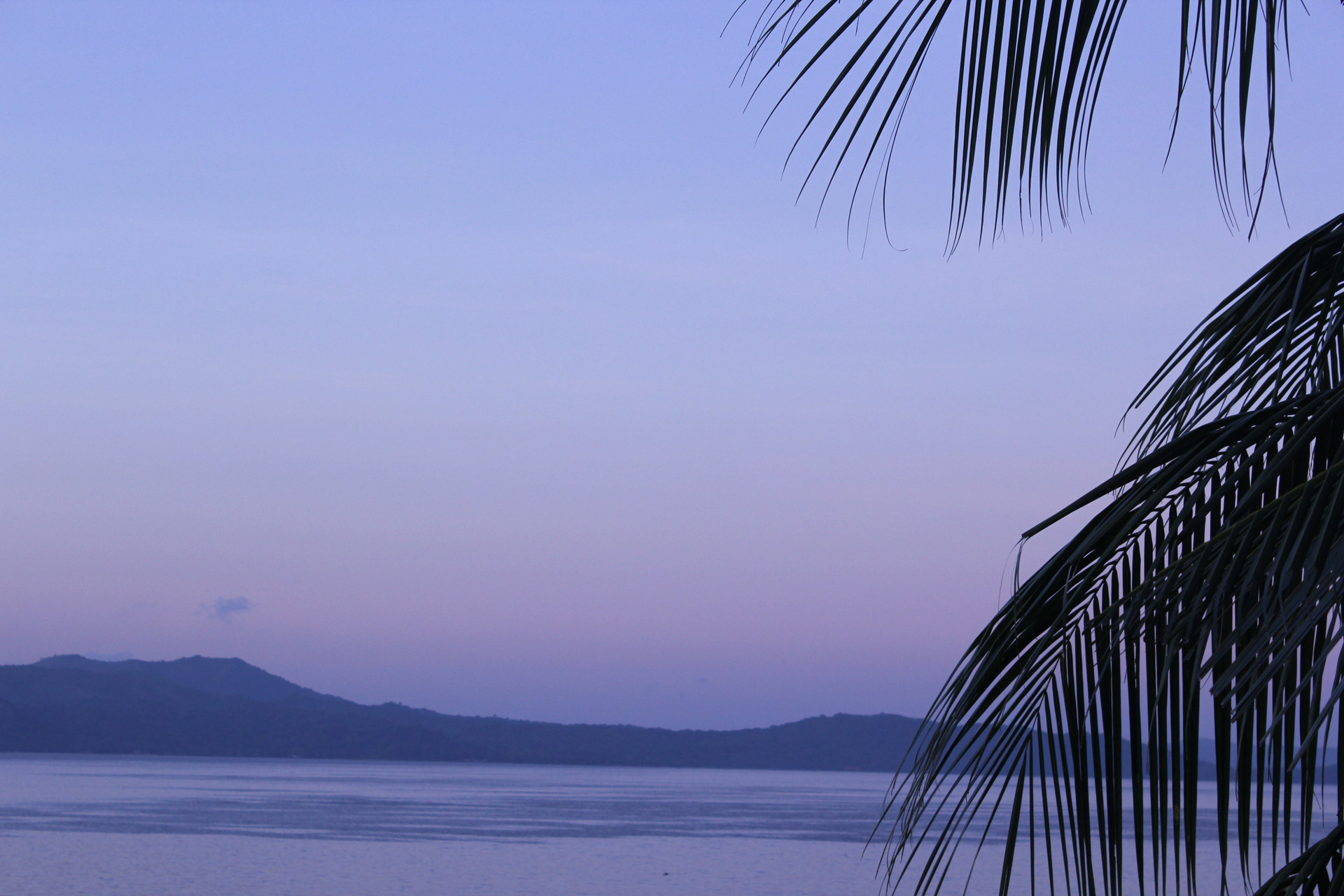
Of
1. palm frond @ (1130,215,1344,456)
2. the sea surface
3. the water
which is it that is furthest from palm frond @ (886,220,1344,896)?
Answer: the water

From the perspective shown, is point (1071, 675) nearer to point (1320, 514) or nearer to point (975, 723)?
point (975, 723)

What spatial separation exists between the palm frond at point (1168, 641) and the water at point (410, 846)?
181 feet

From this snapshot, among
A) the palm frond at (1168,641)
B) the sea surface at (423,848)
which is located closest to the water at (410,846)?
the sea surface at (423,848)

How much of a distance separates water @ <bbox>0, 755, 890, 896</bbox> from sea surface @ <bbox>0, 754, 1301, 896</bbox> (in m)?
0.18

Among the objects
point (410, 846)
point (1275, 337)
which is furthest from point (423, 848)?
point (1275, 337)

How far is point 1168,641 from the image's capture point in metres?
2.21

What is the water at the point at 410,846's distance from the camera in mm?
58406

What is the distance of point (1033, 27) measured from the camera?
2.09 metres

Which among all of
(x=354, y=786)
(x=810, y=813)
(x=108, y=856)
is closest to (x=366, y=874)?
(x=108, y=856)

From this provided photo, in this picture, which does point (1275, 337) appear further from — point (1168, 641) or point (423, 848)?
point (423, 848)

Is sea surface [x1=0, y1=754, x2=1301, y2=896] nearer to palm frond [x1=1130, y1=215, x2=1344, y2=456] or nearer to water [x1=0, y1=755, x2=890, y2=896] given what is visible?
water [x1=0, y1=755, x2=890, y2=896]

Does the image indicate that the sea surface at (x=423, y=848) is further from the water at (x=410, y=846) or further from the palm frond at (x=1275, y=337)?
the palm frond at (x=1275, y=337)

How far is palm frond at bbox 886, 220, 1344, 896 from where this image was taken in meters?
2.13

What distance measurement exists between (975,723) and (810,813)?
12987 cm
